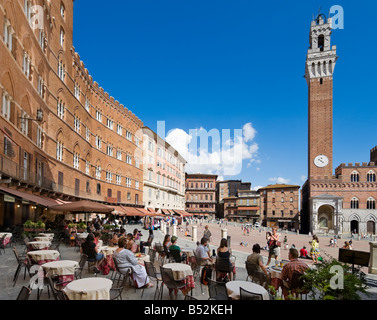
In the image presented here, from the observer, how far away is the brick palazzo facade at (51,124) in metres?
15.5

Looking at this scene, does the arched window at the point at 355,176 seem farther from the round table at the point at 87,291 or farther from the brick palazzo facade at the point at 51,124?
the round table at the point at 87,291

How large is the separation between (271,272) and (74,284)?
15.7 feet

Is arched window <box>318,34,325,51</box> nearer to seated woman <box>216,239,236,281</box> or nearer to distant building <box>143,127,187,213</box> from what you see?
distant building <box>143,127,187,213</box>

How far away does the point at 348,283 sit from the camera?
4371 millimetres

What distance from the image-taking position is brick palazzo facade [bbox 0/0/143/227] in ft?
50.8

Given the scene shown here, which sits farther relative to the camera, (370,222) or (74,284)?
(370,222)

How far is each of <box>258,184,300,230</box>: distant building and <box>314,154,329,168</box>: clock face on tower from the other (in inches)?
780

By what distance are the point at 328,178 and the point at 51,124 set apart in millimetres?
53630

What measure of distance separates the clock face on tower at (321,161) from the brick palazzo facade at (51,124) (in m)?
40.1

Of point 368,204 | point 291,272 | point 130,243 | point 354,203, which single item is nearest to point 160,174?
point 354,203

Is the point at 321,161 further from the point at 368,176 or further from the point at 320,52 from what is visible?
the point at 320,52

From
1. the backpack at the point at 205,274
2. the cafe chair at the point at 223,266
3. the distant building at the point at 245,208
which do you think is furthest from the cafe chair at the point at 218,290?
the distant building at the point at 245,208
